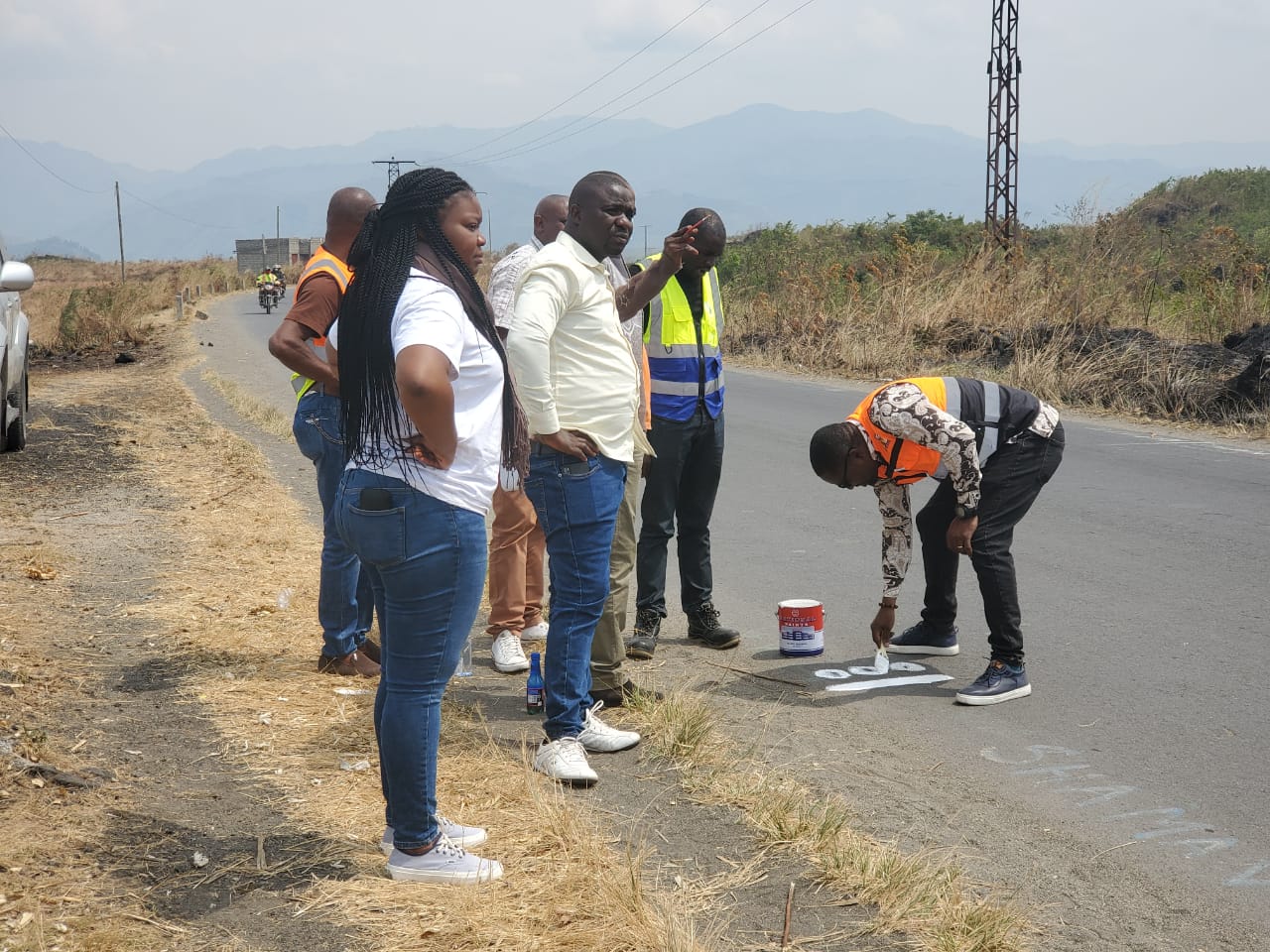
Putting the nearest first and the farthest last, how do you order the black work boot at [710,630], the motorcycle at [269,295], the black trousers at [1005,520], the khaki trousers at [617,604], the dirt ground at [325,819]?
the dirt ground at [325,819]
the khaki trousers at [617,604]
the black trousers at [1005,520]
the black work boot at [710,630]
the motorcycle at [269,295]

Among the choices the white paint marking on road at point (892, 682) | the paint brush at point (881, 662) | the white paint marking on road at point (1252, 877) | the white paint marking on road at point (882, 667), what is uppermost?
the paint brush at point (881, 662)

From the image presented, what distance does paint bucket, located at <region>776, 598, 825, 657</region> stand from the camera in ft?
19.9

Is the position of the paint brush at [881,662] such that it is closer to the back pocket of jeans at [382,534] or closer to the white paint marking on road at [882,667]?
the white paint marking on road at [882,667]

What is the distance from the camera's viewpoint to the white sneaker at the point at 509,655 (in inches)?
232

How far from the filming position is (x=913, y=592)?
7.30 meters

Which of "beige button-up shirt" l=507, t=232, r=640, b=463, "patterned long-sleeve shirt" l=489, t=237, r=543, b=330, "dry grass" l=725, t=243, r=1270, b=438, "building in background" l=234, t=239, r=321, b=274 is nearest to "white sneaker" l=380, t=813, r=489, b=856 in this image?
"beige button-up shirt" l=507, t=232, r=640, b=463

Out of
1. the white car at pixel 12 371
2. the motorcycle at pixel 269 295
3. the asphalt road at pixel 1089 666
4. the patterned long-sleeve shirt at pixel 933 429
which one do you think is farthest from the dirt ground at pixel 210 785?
the motorcycle at pixel 269 295

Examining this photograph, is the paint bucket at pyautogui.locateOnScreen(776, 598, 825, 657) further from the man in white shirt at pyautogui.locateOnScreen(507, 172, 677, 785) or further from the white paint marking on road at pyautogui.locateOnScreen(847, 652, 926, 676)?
the man in white shirt at pyautogui.locateOnScreen(507, 172, 677, 785)

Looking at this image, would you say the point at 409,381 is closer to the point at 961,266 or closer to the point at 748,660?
the point at 748,660

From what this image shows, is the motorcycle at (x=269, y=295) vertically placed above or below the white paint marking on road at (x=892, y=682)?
above

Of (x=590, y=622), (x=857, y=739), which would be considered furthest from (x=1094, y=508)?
(x=590, y=622)

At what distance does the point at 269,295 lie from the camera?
153ft

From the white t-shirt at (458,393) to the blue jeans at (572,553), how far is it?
3.35 ft

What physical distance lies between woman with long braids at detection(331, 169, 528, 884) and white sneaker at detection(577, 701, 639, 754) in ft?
3.77
